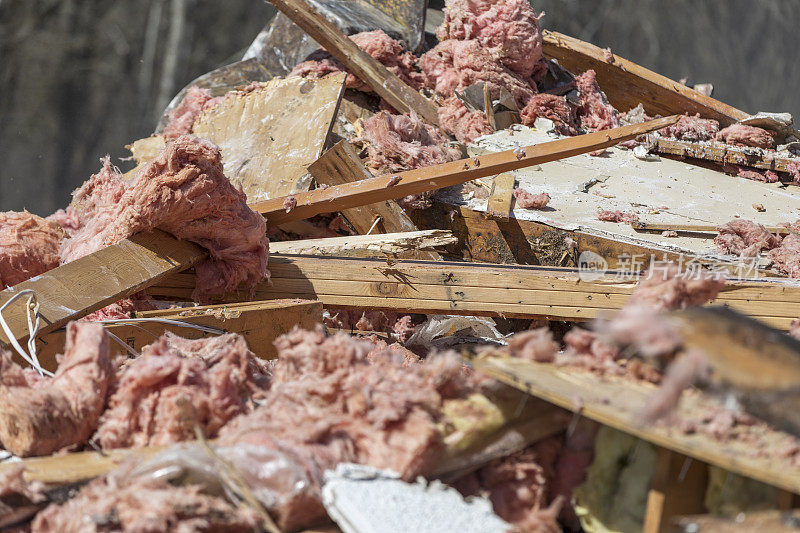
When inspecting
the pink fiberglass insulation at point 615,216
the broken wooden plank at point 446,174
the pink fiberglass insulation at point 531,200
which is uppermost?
the broken wooden plank at point 446,174

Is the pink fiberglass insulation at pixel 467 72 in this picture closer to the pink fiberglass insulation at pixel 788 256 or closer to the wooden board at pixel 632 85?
the wooden board at pixel 632 85

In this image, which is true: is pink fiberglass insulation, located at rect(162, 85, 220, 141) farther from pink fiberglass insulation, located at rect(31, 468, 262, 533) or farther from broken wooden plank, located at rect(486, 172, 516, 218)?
pink fiberglass insulation, located at rect(31, 468, 262, 533)

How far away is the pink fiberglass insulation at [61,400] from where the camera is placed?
148cm

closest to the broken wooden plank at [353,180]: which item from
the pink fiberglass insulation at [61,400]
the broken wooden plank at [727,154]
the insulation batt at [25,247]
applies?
the insulation batt at [25,247]

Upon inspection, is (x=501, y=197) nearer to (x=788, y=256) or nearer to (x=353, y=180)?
(x=353, y=180)

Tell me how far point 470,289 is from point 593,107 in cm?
286

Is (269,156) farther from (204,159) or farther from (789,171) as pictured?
(789,171)

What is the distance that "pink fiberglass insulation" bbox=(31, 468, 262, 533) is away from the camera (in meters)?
1.21

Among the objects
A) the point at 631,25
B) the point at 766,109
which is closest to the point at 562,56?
the point at 631,25

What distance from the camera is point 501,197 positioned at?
11.5 feet

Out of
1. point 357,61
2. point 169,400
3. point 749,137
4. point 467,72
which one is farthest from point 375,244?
point 749,137

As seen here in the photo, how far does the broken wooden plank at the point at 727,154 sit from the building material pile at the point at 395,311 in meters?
0.01

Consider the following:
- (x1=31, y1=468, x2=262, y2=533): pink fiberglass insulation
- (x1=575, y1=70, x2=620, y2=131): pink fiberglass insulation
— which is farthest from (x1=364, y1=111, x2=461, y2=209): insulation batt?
(x1=31, y1=468, x2=262, y2=533): pink fiberglass insulation

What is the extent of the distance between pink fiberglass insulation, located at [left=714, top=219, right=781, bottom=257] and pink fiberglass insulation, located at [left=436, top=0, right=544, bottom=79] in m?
1.90
